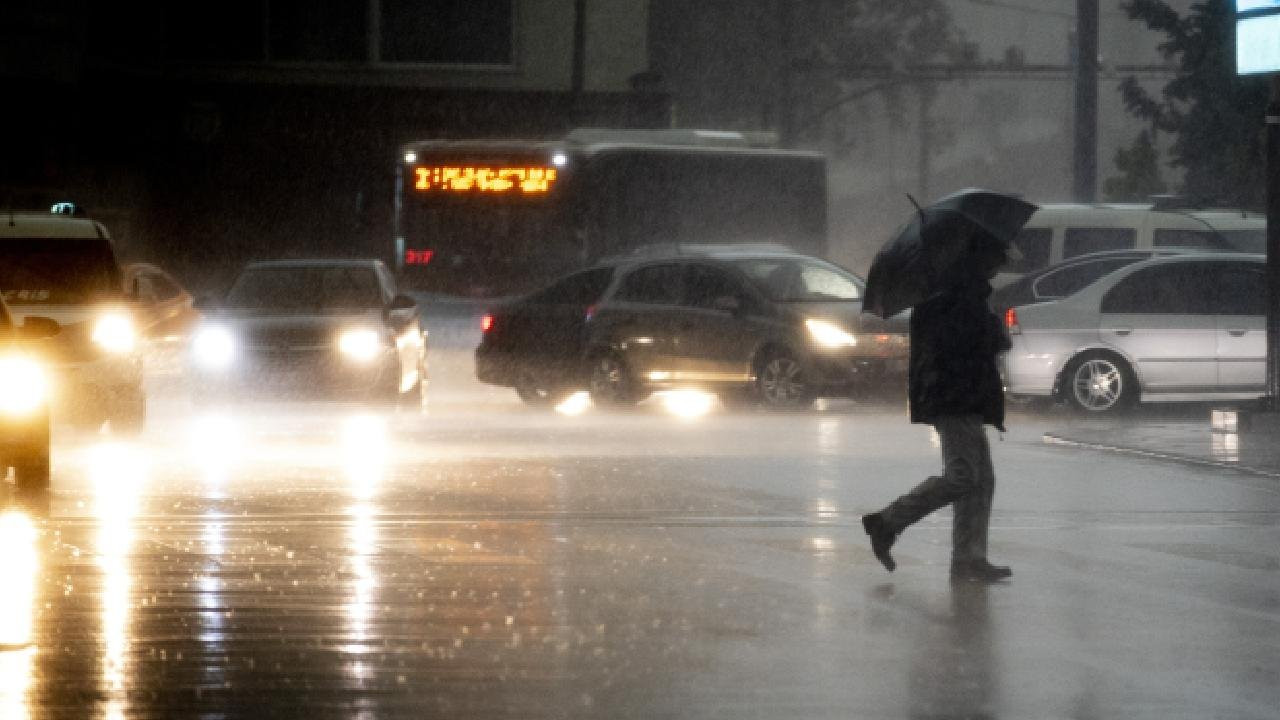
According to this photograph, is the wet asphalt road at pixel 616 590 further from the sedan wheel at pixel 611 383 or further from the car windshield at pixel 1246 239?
the car windshield at pixel 1246 239

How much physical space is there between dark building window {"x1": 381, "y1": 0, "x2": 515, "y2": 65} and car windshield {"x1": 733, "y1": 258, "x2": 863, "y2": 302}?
29.7m

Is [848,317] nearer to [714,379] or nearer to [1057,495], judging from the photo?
[714,379]

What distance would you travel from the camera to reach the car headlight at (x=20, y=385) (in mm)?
16438

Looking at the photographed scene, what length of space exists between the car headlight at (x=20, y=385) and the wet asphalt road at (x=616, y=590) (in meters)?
0.63

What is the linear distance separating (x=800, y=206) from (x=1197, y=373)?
1498cm

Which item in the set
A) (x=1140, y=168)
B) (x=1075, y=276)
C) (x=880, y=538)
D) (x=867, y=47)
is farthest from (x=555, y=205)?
(x=867, y=47)

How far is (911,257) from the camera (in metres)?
12.9

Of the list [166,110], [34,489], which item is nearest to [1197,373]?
[34,489]

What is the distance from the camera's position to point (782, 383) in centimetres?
2627

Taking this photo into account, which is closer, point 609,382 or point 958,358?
point 958,358

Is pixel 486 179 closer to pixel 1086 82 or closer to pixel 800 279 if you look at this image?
pixel 1086 82

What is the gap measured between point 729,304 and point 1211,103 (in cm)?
2709

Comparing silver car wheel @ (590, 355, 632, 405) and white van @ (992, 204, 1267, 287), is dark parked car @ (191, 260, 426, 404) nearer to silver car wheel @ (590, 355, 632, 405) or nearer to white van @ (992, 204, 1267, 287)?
silver car wheel @ (590, 355, 632, 405)

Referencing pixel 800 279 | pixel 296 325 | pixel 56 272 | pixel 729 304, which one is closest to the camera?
pixel 56 272
